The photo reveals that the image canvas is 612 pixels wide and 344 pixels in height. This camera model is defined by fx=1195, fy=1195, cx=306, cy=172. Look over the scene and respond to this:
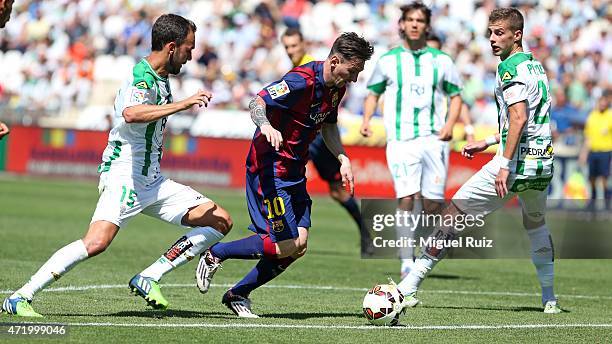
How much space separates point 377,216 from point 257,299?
1.37 m

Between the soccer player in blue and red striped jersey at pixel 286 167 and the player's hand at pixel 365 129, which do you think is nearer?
the soccer player in blue and red striped jersey at pixel 286 167

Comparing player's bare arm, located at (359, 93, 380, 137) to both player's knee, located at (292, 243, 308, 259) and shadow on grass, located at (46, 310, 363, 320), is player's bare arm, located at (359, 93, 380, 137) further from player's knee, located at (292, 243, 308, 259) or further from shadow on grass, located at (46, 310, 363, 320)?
player's knee, located at (292, 243, 308, 259)

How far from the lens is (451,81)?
12.4 meters

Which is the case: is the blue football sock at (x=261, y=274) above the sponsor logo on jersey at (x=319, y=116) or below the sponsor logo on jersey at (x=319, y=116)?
below

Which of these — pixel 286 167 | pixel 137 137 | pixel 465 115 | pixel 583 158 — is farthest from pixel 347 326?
pixel 583 158

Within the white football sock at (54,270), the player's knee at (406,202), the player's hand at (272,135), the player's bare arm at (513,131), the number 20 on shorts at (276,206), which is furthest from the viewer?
the player's knee at (406,202)

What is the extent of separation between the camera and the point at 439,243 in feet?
31.4

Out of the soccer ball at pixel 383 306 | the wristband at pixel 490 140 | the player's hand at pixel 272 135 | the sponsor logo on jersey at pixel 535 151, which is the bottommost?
the soccer ball at pixel 383 306

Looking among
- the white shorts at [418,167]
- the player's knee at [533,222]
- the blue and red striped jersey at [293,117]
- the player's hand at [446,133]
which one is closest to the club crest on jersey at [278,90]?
the blue and red striped jersey at [293,117]

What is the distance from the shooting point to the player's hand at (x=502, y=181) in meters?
9.09

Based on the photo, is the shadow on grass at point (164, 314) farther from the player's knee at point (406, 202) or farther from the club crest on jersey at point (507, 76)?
the player's knee at point (406, 202)

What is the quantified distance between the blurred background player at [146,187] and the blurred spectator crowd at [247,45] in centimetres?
1713

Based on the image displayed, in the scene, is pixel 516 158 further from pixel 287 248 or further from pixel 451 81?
pixel 451 81

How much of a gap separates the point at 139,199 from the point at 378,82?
4.63 meters
